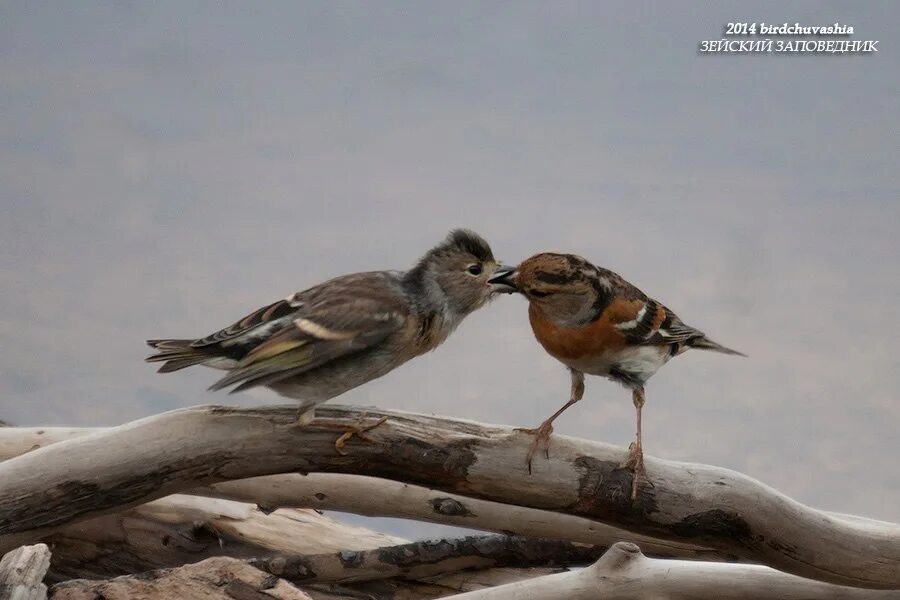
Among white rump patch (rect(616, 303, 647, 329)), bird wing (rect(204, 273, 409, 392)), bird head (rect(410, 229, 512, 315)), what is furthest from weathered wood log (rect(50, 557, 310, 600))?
white rump patch (rect(616, 303, 647, 329))

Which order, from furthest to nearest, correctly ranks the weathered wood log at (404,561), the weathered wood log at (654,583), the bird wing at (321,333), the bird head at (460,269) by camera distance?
the weathered wood log at (404,561) → the weathered wood log at (654,583) → the bird head at (460,269) → the bird wing at (321,333)

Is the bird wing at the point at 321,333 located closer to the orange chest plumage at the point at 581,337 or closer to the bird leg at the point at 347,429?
the bird leg at the point at 347,429

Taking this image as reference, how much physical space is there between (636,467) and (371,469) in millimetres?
911

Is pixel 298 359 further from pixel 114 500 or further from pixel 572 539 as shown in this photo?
pixel 572 539

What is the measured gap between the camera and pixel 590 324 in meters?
3.62

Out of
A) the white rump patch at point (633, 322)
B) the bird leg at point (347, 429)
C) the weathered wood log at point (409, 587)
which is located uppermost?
the white rump patch at point (633, 322)

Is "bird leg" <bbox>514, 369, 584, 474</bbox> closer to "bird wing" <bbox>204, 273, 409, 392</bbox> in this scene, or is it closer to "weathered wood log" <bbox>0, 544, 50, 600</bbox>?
"bird wing" <bbox>204, 273, 409, 392</bbox>

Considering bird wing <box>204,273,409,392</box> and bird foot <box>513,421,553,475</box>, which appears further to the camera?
bird foot <box>513,421,553,475</box>

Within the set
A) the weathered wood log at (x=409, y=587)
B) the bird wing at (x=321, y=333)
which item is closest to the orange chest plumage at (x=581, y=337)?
the bird wing at (x=321, y=333)

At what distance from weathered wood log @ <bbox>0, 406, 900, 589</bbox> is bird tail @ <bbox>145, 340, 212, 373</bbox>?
31 cm

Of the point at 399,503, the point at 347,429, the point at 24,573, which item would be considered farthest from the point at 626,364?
the point at 24,573

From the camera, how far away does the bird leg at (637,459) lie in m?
3.73

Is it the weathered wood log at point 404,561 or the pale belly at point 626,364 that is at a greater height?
the pale belly at point 626,364

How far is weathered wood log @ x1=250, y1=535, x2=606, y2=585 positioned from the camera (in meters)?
4.40
